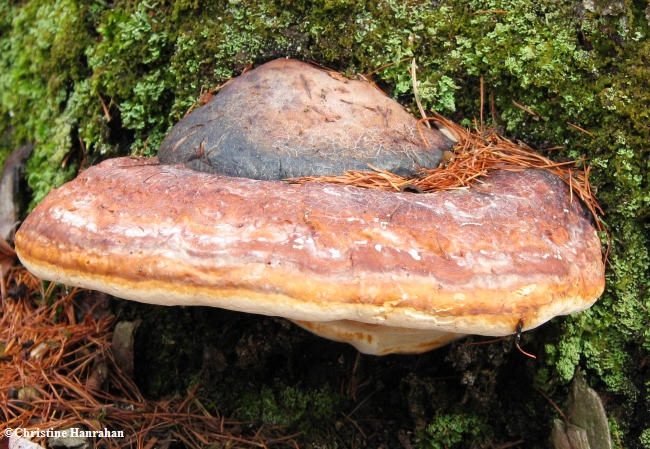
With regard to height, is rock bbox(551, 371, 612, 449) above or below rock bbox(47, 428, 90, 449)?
above

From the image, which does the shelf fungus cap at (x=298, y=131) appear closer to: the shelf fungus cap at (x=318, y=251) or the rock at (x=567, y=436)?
the shelf fungus cap at (x=318, y=251)

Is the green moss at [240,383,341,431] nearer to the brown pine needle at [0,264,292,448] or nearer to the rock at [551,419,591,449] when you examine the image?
the brown pine needle at [0,264,292,448]

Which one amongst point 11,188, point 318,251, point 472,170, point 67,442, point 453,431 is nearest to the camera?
point 318,251

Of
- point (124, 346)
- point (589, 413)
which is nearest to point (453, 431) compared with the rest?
point (589, 413)

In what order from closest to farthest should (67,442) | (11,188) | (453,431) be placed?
(67,442)
(453,431)
(11,188)

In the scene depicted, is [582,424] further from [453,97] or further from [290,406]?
[453,97]

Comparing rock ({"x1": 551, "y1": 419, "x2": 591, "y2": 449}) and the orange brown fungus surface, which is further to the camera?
rock ({"x1": 551, "y1": 419, "x2": 591, "y2": 449})

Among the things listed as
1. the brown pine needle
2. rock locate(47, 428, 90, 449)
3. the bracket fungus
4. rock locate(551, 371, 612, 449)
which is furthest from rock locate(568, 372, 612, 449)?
rock locate(47, 428, 90, 449)
